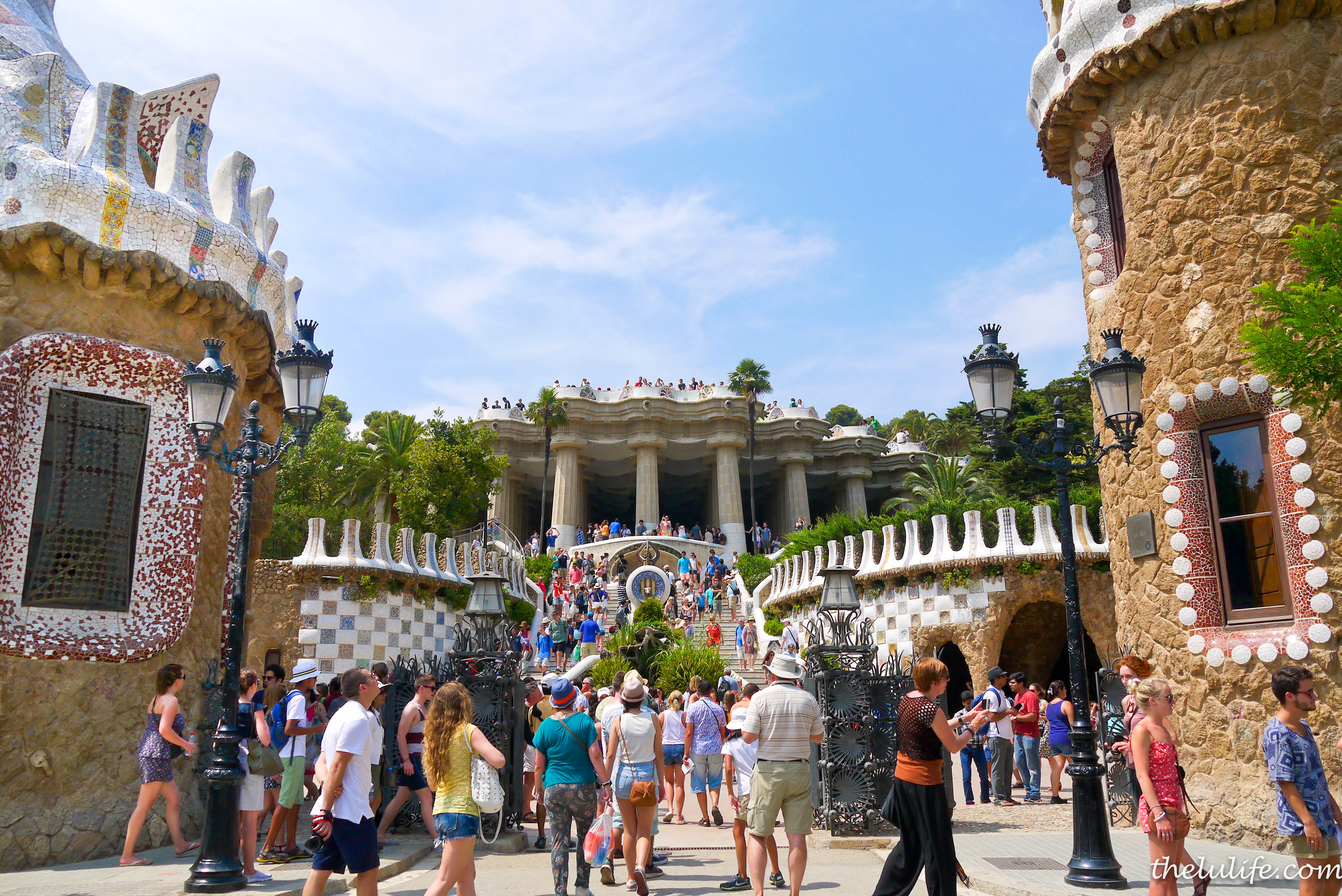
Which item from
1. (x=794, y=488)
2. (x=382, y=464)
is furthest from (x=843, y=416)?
(x=382, y=464)

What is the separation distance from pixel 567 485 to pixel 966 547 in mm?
28508

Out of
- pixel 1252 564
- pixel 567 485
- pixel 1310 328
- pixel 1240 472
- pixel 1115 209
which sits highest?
pixel 567 485

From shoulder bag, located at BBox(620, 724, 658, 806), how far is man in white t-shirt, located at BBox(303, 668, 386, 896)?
2.21m

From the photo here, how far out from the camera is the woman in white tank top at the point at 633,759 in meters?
6.99

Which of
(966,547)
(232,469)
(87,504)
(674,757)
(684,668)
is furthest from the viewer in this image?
(684,668)

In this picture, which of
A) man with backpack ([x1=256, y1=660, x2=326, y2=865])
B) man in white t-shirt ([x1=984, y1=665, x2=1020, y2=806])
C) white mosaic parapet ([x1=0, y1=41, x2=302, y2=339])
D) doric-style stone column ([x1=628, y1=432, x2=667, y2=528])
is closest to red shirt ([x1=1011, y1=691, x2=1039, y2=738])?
man in white t-shirt ([x1=984, y1=665, x2=1020, y2=806])

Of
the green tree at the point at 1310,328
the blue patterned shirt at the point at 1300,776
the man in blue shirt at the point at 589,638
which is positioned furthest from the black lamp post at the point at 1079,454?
the man in blue shirt at the point at 589,638

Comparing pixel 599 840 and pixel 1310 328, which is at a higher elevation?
pixel 1310 328

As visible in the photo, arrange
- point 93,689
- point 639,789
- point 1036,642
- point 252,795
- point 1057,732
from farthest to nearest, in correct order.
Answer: point 1036,642
point 1057,732
point 93,689
point 252,795
point 639,789

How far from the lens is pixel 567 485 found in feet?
150

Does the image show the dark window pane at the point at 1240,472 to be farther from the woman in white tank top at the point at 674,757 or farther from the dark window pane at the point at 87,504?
the dark window pane at the point at 87,504

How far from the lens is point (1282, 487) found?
8789 millimetres

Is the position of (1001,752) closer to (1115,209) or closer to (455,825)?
(1115,209)

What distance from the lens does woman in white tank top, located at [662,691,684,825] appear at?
1093 cm
